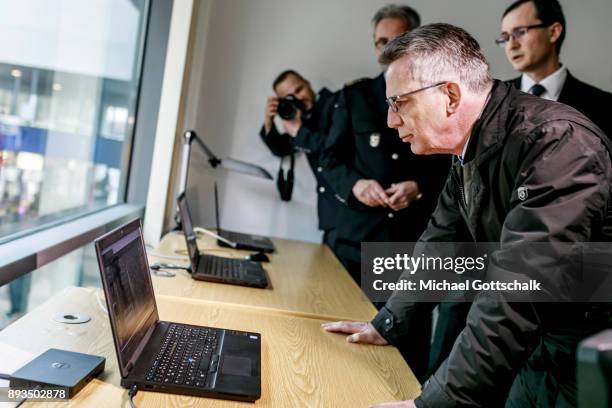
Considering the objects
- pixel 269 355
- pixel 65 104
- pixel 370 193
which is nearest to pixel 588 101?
pixel 370 193

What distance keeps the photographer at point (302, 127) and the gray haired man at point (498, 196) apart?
1292 mm

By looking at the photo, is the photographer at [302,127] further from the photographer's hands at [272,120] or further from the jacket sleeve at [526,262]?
the jacket sleeve at [526,262]

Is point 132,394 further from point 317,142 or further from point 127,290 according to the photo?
point 317,142

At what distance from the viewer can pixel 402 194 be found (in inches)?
88.1

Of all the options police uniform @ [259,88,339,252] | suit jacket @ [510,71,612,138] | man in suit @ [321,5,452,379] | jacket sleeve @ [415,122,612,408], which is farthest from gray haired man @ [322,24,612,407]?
police uniform @ [259,88,339,252]

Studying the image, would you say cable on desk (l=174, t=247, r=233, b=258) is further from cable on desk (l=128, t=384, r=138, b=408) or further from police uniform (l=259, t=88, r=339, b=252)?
cable on desk (l=128, t=384, r=138, b=408)

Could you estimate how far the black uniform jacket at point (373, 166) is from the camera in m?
2.38

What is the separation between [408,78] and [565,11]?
2.28 m

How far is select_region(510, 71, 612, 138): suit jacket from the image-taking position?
7.45 ft

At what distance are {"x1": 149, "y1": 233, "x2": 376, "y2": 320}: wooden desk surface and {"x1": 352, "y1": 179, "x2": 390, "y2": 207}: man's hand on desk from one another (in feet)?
0.96

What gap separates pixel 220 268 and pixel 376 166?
0.86 metres

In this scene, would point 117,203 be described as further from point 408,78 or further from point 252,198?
point 408,78

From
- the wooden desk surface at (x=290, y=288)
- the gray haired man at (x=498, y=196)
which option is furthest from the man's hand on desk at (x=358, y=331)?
the wooden desk surface at (x=290, y=288)

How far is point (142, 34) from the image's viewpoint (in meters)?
2.65
